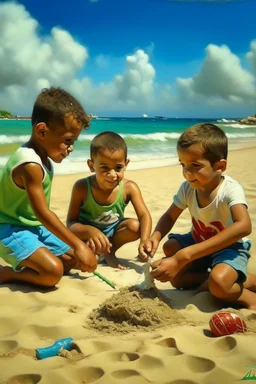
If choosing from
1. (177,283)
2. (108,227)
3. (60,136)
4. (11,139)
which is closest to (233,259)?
(177,283)

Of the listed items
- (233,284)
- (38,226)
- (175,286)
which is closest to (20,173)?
(38,226)

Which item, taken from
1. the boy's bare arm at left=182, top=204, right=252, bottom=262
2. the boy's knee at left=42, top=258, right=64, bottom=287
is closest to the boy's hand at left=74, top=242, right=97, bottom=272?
the boy's knee at left=42, top=258, right=64, bottom=287

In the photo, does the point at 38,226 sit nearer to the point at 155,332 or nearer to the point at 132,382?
the point at 155,332

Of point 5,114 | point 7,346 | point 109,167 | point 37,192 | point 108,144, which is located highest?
point 5,114

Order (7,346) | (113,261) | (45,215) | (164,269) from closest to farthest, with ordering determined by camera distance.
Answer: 1. (7,346)
2. (164,269)
3. (45,215)
4. (113,261)

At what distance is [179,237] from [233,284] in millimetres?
607

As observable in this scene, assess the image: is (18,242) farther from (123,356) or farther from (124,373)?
(124,373)

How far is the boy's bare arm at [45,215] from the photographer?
8.10 feet

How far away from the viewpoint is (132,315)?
2.13 metres

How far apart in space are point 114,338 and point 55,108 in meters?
1.50

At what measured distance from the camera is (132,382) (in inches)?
61.4

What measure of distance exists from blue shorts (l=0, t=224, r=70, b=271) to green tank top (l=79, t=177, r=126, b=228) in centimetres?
47

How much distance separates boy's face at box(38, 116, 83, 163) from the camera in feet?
9.01

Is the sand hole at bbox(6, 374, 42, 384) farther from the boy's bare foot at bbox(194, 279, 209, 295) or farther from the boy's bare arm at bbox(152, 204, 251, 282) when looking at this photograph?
the boy's bare foot at bbox(194, 279, 209, 295)
